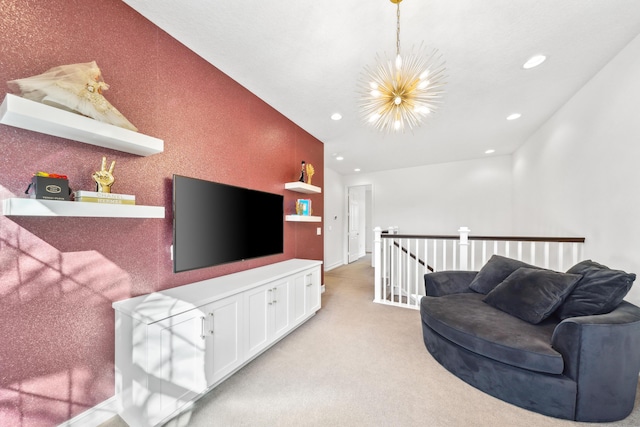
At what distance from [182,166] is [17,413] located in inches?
66.0

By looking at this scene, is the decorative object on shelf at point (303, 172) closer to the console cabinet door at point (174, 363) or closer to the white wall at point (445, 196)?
the console cabinet door at point (174, 363)

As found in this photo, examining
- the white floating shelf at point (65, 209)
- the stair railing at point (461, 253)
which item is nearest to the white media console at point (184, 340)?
the white floating shelf at point (65, 209)

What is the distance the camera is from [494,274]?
2447mm

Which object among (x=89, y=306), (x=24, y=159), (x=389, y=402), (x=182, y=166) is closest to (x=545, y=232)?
(x=389, y=402)

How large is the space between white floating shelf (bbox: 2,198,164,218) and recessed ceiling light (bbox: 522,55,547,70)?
341cm

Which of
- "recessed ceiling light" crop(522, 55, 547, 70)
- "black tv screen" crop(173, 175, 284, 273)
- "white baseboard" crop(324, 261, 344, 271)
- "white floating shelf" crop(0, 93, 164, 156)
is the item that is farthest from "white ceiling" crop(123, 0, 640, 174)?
"white baseboard" crop(324, 261, 344, 271)

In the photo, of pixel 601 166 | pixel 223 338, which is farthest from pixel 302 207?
pixel 601 166

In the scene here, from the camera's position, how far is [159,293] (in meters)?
1.78

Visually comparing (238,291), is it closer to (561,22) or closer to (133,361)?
(133,361)

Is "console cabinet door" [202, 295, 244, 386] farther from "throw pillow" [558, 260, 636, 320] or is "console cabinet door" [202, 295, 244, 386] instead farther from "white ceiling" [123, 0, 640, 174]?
"throw pillow" [558, 260, 636, 320]

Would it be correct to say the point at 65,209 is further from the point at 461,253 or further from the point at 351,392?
the point at 461,253

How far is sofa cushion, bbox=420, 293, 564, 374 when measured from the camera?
4.95 ft

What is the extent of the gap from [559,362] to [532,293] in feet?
1.87

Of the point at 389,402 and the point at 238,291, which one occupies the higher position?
the point at 238,291
